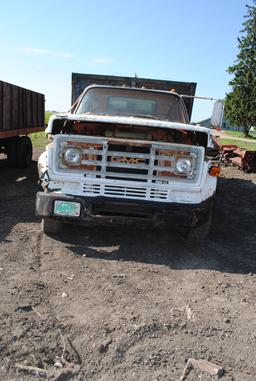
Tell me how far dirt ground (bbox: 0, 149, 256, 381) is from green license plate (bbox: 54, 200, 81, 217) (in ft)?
1.59

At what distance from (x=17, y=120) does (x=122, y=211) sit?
6846 mm

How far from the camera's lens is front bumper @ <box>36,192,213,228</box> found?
5164 mm

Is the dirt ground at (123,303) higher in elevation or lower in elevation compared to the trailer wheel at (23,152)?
higher

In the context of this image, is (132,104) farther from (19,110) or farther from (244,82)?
(244,82)

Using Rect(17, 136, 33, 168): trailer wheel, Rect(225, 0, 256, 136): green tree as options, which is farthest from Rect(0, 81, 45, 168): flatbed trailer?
Rect(225, 0, 256, 136): green tree

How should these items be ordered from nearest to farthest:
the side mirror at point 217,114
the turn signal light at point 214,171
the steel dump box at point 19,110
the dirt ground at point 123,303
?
the dirt ground at point 123,303, the turn signal light at point 214,171, the side mirror at point 217,114, the steel dump box at point 19,110

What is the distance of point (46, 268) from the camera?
15.8 feet

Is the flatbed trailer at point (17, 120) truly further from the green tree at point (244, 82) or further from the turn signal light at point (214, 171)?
the green tree at point (244, 82)

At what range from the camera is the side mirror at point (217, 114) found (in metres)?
6.55

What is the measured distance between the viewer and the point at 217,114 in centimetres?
662

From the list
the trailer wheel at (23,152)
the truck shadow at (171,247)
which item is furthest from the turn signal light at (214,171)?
the trailer wheel at (23,152)

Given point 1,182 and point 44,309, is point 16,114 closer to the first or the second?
point 1,182

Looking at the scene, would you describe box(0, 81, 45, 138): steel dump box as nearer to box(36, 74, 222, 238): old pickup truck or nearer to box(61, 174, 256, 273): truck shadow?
box(61, 174, 256, 273): truck shadow

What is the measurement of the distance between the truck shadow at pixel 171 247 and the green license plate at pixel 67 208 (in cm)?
50
